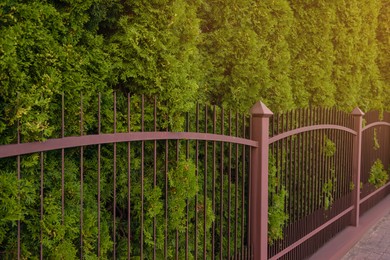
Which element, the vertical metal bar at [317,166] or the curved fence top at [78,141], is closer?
the curved fence top at [78,141]

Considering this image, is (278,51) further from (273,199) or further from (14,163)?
(14,163)

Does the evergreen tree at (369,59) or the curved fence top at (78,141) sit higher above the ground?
the evergreen tree at (369,59)

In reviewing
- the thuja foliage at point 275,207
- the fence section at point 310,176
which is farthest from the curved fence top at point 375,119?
the thuja foliage at point 275,207

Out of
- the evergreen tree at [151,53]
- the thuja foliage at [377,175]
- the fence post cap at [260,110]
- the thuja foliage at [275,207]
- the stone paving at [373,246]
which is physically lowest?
the stone paving at [373,246]

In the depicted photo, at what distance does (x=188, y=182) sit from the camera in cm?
373

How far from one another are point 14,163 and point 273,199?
9.09 ft

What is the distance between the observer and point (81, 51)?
11.2ft

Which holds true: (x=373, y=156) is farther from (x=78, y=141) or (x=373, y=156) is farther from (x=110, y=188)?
(x=78, y=141)

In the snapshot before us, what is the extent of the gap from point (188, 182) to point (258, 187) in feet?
3.01

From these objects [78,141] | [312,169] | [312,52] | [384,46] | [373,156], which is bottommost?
[373,156]

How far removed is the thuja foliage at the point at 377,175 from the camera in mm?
8578

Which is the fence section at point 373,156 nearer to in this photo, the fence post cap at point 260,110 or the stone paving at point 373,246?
the stone paving at point 373,246

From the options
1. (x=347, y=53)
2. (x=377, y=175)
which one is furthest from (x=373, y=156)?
(x=347, y=53)

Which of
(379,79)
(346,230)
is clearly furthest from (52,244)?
(379,79)
